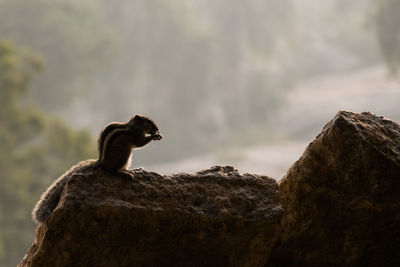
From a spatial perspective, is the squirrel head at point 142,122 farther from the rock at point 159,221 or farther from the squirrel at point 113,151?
the rock at point 159,221

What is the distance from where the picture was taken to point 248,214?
3.91m

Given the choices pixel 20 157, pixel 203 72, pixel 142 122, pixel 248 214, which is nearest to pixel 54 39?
pixel 203 72

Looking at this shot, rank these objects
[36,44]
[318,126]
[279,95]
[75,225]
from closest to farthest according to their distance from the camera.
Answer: [75,225], [36,44], [318,126], [279,95]

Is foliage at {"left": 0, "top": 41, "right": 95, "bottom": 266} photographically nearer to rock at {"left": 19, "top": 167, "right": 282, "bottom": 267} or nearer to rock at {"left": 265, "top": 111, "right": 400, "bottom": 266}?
rock at {"left": 265, "top": 111, "right": 400, "bottom": 266}

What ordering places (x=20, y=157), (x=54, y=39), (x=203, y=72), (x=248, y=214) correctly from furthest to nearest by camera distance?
(x=203, y=72) < (x=54, y=39) < (x=20, y=157) < (x=248, y=214)

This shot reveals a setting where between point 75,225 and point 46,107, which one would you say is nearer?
point 75,225

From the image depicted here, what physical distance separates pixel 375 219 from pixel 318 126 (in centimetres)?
3372

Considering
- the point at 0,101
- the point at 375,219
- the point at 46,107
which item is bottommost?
the point at 375,219

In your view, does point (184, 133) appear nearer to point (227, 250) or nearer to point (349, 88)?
point (349, 88)

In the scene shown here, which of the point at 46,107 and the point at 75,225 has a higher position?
the point at 46,107

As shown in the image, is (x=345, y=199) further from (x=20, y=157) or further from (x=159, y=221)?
(x=20, y=157)

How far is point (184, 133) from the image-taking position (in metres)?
42.0

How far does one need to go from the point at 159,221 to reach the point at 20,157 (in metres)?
16.2

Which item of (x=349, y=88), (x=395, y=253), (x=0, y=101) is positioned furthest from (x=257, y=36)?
(x=395, y=253)
